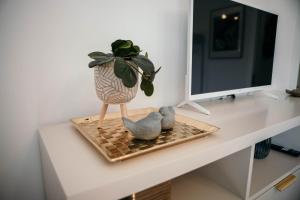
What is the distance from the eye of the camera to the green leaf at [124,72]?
0.49m

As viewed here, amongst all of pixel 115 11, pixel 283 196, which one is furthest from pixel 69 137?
pixel 283 196

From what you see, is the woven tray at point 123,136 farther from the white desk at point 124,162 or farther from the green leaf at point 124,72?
the green leaf at point 124,72

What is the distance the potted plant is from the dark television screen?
0.39 metres

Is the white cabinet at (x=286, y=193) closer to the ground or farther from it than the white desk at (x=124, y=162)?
closer to the ground

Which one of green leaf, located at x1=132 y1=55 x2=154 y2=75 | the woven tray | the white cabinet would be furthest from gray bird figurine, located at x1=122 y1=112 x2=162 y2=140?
the white cabinet

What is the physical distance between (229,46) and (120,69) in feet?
2.46

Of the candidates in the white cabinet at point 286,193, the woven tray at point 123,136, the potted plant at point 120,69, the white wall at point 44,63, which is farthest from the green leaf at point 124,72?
the white cabinet at point 286,193

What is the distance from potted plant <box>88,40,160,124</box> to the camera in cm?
50

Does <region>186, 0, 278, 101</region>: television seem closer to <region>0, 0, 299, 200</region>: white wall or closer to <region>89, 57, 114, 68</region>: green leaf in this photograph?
<region>0, 0, 299, 200</region>: white wall

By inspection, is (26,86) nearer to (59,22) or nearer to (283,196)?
(59,22)

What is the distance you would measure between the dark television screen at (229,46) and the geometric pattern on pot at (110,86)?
0.43 meters

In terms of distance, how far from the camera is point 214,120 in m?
0.76

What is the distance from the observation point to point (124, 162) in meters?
0.44

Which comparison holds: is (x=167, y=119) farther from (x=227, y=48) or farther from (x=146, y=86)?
(x=227, y=48)
